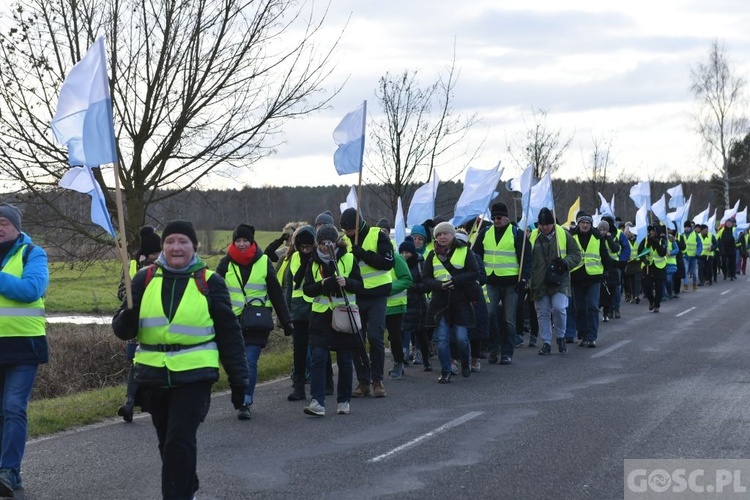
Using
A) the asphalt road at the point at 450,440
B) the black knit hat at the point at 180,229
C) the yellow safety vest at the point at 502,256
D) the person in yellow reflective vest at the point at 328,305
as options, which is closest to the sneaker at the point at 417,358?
the yellow safety vest at the point at 502,256

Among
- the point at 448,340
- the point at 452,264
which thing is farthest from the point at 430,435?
the point at 452,264

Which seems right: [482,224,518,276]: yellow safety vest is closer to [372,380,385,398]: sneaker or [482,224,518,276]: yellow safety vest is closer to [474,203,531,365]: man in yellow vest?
[474,203,531,365]: man in yellow vest

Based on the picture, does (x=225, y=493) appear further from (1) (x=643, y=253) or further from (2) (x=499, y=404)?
(1) (x=643, y=253)

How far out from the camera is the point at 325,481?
721 cm

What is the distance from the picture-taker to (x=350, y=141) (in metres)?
13.6

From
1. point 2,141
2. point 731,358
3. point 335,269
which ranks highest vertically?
point 2,141

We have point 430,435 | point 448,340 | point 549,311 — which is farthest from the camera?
point 549,311

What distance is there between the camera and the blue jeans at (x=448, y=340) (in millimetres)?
12102

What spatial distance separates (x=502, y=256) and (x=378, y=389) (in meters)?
3.62

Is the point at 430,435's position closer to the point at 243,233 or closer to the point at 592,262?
the point at 243,233

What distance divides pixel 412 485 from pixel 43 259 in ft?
10.2

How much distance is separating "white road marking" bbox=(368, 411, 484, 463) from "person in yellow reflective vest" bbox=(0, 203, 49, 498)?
2.60 meters

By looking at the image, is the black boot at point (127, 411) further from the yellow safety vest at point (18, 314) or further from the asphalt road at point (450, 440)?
the yellow safety vest at point (18, 314)

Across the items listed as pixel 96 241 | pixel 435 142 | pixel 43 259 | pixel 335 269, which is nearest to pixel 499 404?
pixel 335 269
